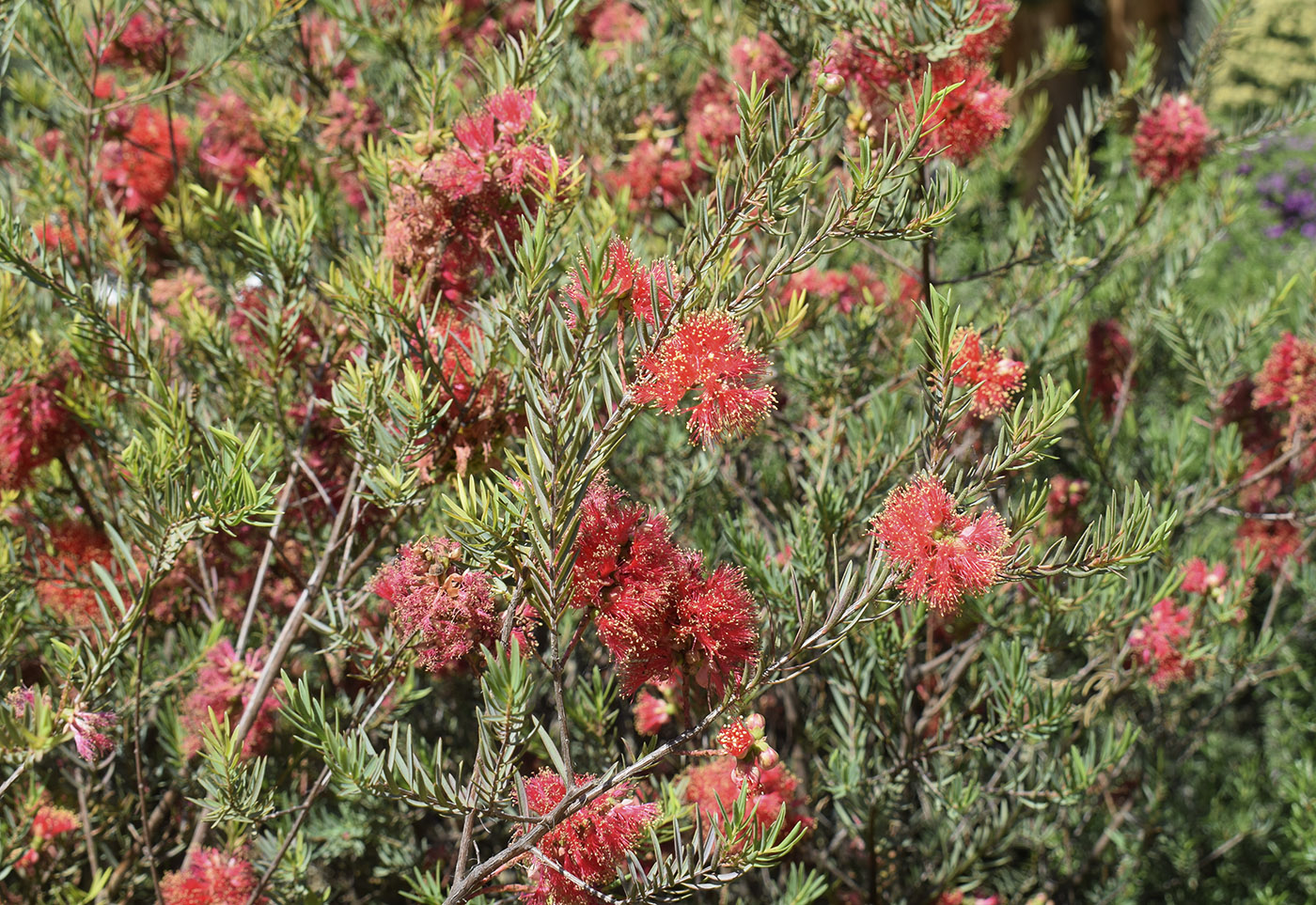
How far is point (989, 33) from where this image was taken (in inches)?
59.6

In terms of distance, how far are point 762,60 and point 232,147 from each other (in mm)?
1241

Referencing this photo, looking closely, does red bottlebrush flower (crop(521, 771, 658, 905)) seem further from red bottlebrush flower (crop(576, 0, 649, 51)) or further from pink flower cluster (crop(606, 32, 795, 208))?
red bottlebrush flower (crop(576, 0, 649, 51))

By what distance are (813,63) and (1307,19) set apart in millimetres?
12809

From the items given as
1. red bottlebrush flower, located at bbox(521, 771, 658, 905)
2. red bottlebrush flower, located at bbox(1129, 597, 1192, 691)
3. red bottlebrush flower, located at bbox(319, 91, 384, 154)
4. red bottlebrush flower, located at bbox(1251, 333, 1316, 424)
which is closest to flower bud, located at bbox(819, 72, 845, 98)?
red bottlebrush flower, located at bbox(521, 771, 658, 905)

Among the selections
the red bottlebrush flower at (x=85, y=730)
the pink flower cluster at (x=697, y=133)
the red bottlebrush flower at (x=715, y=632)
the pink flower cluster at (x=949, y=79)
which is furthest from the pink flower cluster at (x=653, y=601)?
the pink flower cluster at (x=697, y=133)

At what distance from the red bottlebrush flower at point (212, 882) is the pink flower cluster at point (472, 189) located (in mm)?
870

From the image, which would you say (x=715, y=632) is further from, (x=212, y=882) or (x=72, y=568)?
(x=72, y=568)

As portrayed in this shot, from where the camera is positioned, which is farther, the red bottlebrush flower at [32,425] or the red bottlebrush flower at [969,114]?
the red bottlebrush flower at [32,425]

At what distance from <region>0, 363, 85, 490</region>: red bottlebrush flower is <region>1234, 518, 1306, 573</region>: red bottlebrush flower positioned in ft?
8.27

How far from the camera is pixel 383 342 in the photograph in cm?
129

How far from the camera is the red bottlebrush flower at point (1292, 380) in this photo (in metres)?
1.99

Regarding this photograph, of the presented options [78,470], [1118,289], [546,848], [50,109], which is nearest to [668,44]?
[1118,289]

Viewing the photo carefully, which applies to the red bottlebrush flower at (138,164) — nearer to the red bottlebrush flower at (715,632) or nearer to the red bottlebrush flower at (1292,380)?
the red bottlebrush flower at (715,632)

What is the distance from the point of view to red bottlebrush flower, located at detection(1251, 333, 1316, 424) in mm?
1993
